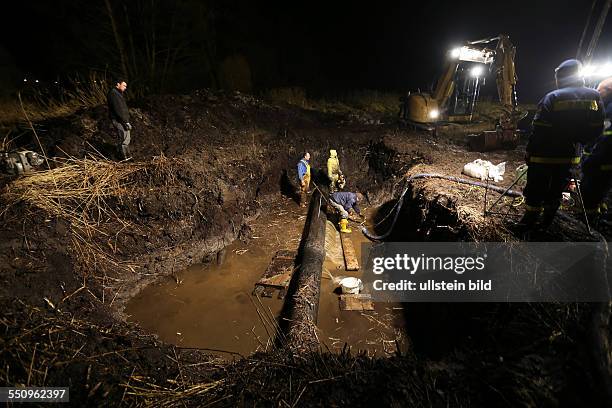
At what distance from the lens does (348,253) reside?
6422 millimetres

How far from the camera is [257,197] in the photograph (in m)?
8.11

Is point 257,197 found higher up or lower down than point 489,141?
lower down

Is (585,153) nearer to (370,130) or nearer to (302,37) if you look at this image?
(370,130)

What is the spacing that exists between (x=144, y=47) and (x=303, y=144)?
9021 millimetres

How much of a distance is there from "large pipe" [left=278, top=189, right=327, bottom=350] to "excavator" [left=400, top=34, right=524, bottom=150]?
19.7 ft

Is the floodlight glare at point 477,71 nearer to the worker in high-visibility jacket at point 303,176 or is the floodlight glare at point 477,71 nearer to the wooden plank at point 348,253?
the worker in high-visibility jacket at point 303,176

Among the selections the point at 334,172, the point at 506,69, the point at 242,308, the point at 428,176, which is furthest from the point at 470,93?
the point at 242,308

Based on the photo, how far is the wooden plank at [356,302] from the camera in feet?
16.2

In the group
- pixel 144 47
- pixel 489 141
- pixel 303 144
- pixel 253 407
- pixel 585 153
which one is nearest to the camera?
pixel 253 407

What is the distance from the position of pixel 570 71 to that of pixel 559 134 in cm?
76

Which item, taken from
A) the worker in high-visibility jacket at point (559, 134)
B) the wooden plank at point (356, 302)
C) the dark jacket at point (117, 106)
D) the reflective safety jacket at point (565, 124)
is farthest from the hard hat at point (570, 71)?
the dark jacket at point (117, 106)

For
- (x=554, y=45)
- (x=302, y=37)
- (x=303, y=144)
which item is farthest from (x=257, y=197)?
(x=554, y=45)

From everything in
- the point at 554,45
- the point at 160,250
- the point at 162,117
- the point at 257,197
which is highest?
the point at 554,45

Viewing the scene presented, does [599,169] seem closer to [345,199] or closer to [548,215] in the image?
[548,215]
